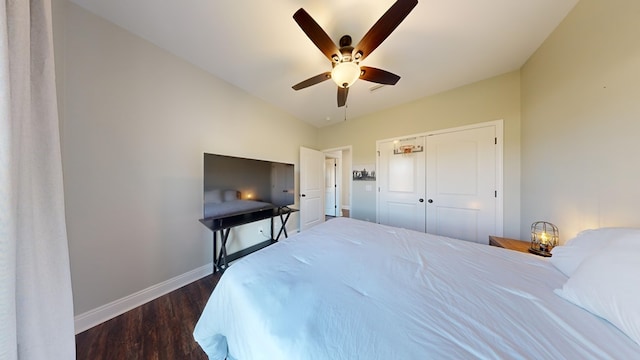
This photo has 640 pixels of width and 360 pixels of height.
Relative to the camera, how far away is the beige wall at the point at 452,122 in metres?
2.23

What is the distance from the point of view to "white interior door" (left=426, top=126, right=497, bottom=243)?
2.39 m

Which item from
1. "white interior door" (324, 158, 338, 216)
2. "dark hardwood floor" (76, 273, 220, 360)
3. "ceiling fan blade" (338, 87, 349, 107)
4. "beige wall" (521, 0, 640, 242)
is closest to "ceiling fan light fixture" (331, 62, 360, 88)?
"ceiling fan blade" (338, 87, 349, 107)

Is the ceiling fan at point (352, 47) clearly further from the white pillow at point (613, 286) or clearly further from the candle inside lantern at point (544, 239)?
the candle inside lantern at point (544, 239)

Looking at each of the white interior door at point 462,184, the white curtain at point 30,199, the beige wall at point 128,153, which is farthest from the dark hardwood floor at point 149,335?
the white interior door at point 462,184

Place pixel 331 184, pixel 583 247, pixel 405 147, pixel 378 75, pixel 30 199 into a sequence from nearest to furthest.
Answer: pixel 30 199
pixel 583 247
pixel 378 75
pixel 405 147
pixel 331 184

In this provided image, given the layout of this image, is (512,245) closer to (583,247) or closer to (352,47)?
(583,247)

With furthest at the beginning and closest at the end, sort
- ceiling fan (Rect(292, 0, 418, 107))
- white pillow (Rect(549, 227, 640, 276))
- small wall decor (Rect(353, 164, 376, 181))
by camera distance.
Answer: small wall decor (Rect(353, 164, 376, 181))
ceiling fan (Rect(292, 0, 418, 107))
white pillow (Rect(549, 227, 640, 276))

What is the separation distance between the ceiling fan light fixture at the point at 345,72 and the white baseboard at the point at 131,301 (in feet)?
8.55

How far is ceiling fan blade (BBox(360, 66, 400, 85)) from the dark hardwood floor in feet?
8.59

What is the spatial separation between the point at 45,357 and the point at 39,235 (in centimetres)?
43

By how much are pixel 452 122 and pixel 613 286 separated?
2487 millimetres

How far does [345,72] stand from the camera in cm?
152

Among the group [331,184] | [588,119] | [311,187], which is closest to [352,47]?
[588,119]

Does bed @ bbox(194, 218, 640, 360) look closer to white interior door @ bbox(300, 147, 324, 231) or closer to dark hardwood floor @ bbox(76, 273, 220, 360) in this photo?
dark hardwood floor @ bbox(76, 273, 220, 360)
